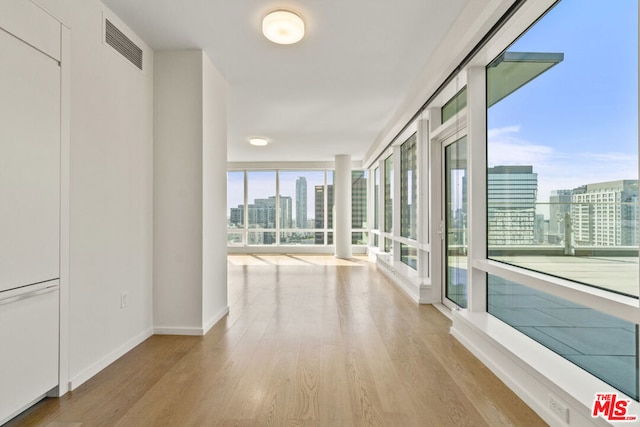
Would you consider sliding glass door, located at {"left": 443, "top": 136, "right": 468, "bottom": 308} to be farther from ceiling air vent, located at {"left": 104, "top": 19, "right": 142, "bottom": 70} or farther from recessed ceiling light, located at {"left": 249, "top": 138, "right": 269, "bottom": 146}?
recessed ceiling light, located at {"left": 249, "top": 138, "right": 269, "bottom": 146}

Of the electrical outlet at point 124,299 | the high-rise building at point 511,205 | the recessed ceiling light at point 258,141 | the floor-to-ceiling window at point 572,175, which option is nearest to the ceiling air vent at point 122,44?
the electrical outlet at point 124,299

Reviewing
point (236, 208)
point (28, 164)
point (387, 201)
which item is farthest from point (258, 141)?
point (28, 164)

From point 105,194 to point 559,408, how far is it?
3206 millimetres

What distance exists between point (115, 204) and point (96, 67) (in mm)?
1024

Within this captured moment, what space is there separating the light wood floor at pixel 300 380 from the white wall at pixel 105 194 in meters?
0.27

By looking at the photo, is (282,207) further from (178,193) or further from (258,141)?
(178,193)

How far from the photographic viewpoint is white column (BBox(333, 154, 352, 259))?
31.9ft

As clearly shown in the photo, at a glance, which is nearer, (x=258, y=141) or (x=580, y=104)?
(x=580, y=104)

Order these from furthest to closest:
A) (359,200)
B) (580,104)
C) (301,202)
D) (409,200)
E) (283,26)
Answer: (301,202)
(359,200)
(409,200)
(283,26)
(580,104)

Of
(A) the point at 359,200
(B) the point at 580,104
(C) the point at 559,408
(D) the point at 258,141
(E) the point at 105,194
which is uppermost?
(D) the point at 258,141

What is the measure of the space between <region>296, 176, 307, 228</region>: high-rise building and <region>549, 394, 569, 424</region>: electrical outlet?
9213 mm

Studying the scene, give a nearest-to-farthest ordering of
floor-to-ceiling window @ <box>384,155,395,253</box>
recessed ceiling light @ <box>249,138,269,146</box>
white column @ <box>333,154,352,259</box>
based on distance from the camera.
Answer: recessed ceiling light @ <box>249,138,269,146</box> → floor-to-ceiling window @ <box>384,155,395,253</box> → white column @ <box>333,154,352,259</box>

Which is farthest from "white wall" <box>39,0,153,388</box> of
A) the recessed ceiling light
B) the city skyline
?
the recessed ceiling light

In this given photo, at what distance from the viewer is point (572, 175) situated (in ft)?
6.87
